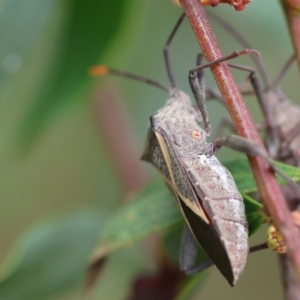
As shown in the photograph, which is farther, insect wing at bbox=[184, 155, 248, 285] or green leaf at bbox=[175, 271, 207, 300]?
green leaf at bbox=[175, 271, 207, 300]

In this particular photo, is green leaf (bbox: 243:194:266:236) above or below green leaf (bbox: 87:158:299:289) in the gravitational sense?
above

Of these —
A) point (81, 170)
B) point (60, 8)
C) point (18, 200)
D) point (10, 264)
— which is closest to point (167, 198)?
point (10, 264)

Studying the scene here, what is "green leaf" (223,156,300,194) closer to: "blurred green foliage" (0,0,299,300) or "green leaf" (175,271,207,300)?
"green leaf" (175,271,207,300)

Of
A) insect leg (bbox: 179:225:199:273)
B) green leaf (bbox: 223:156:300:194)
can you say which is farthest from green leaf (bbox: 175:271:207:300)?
green leaf (bbox: 223:156:300:194)

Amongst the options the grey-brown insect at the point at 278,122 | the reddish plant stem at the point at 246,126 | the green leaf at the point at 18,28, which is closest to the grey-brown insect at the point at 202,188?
the reddish plant stem at the point at 246,126

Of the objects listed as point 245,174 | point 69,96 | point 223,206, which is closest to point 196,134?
point 245,174

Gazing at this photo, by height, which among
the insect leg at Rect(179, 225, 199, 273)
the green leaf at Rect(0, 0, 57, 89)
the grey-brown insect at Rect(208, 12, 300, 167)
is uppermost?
the green leaf at Rect(0, 0, 57, 89)

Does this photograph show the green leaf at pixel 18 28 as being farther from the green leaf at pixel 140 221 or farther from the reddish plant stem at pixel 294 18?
the reddish plant stem at pixel 294 18
